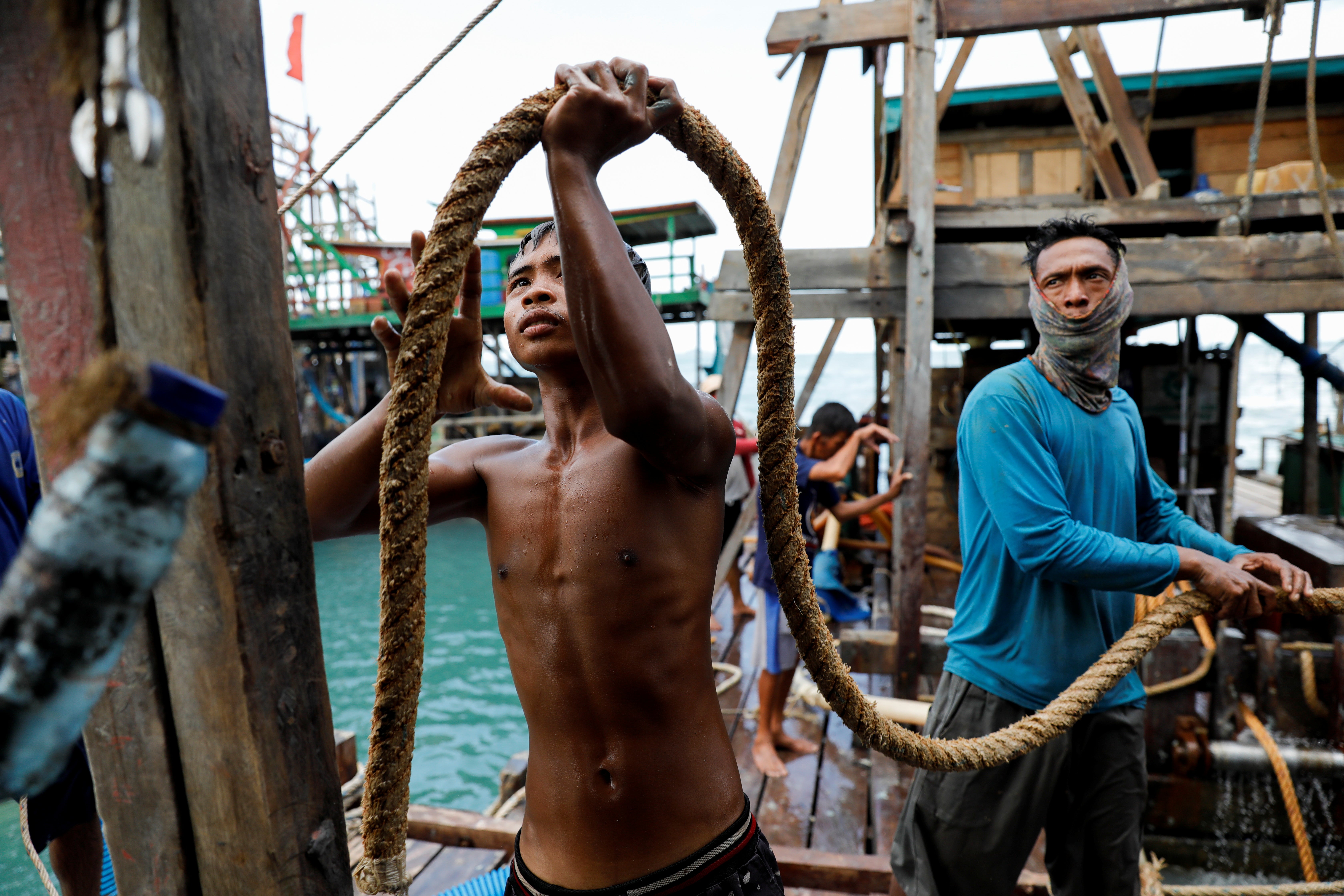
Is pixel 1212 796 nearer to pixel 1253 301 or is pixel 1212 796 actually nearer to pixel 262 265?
pixel 1253 301

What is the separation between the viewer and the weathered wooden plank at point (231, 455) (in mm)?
768

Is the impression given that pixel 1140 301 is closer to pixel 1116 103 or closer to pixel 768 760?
pixel 1116 103

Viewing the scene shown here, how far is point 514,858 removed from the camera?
1490 millimetres

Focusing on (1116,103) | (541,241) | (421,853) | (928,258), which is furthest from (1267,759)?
(541,241)

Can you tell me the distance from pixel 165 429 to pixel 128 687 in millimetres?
491

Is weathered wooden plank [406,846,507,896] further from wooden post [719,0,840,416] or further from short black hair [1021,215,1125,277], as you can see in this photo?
short black hair [1021,215,1125,277]

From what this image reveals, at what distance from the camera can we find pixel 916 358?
407cm

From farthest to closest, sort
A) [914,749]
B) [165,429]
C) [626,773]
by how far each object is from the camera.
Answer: [914,749], [626,773], [165,429]

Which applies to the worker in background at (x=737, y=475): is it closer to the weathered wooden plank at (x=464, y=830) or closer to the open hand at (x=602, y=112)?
the weathered wooden plank at (x=464, y=830)

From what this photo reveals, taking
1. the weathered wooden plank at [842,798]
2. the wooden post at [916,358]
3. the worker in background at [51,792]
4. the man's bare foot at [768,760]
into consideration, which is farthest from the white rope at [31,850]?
the wooden post at [916,358]

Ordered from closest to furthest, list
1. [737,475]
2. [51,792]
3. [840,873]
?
1. [51,792]
2. [840,873]
3. [737,475]

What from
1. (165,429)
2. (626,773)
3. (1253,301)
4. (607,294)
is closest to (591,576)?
(626,773)

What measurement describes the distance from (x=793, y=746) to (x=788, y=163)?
338cm

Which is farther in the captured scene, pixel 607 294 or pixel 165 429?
pixel 607 294
